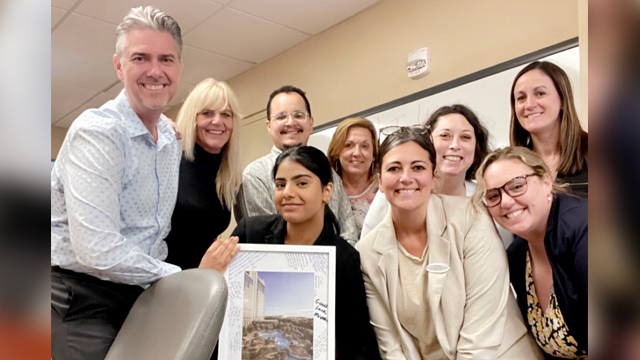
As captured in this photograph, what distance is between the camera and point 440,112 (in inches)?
88.3

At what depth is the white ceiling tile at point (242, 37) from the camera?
288 centimetres

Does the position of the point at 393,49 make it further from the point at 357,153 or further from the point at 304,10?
the point at 357,153

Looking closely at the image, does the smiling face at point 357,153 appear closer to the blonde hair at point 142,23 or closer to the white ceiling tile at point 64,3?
the blonde hair at point 142,23

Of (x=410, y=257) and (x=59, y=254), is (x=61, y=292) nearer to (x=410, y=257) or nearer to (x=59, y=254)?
(x=59, y=254)

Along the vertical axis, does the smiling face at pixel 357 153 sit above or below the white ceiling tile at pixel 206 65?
below

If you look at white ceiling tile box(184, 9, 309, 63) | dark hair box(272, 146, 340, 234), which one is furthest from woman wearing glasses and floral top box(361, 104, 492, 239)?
white ceiling tile box(184, 9, 309, 63)

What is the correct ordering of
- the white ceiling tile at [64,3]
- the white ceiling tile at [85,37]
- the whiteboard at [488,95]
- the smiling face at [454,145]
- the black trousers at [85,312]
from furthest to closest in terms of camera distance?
the white ceiling tile at [85,37]
the white ceiling tile at [64,3]
the smiling face at [454,145]
the whiteboard at [488,95]
the black trousers at [85,312]

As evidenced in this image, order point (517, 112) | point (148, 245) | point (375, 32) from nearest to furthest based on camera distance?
1. point (148, 245)
2. point (517, 112)
3. point (375, 32)

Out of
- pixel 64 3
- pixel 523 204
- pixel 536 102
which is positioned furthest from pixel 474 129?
pixel 64 3

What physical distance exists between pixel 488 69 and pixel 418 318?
118cm

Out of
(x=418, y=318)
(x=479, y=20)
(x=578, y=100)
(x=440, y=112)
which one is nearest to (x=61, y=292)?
(x=418, y=318)

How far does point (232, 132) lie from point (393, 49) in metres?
1.20

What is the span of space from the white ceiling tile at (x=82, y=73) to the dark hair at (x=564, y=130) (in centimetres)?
253

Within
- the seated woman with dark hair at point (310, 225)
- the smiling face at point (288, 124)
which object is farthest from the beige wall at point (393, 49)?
the seated woman with dark hair at point (310, 225)
